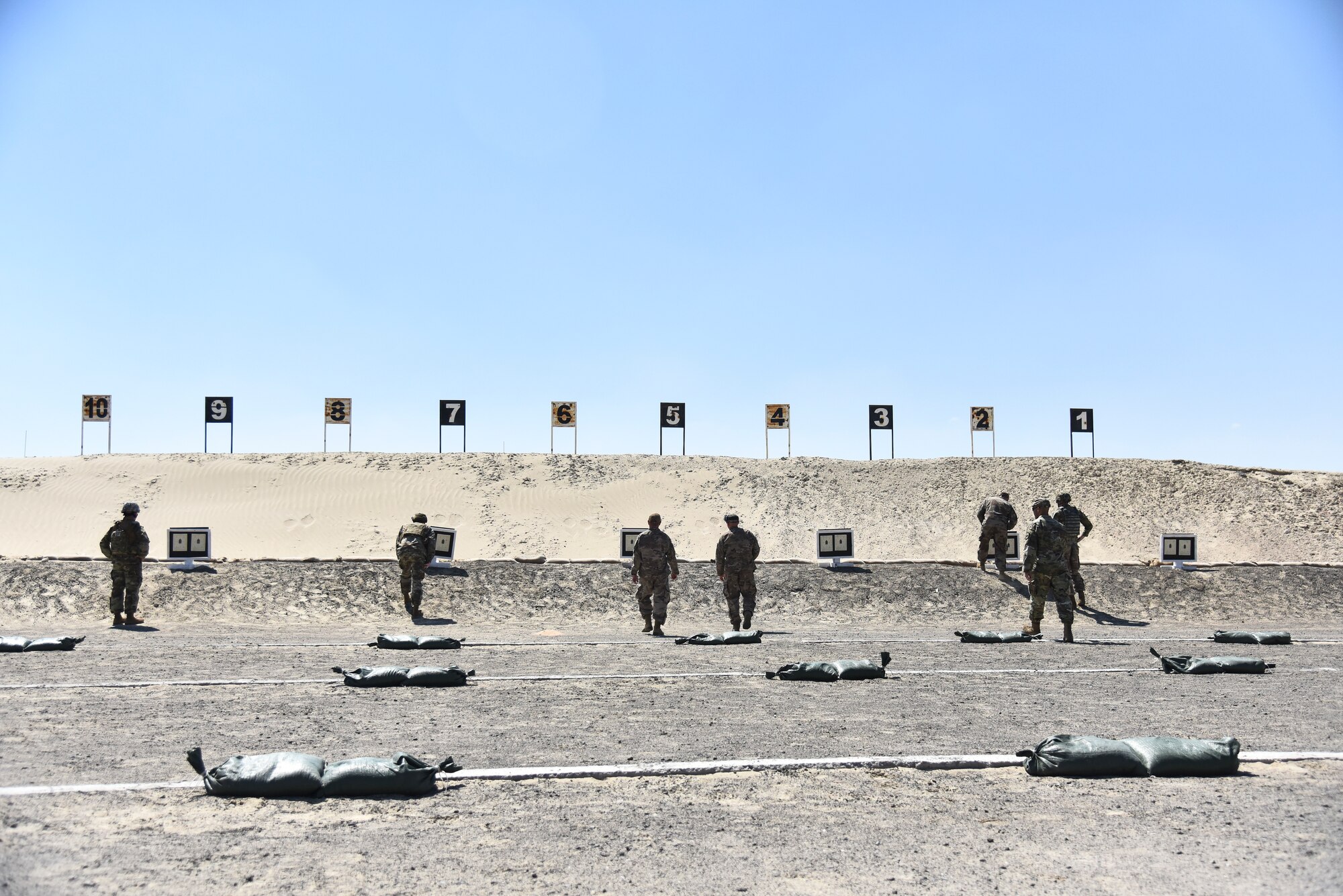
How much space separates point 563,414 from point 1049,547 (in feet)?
122

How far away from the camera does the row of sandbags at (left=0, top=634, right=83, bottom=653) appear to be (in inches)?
507

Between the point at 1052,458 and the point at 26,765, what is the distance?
45274 millimetres

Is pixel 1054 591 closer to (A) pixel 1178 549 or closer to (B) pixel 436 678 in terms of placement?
(B) pixel 436 678

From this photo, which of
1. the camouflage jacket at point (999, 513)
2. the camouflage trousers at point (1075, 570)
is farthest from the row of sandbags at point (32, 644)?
the camouflage jacket at point (999, 513)

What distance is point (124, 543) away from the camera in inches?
674

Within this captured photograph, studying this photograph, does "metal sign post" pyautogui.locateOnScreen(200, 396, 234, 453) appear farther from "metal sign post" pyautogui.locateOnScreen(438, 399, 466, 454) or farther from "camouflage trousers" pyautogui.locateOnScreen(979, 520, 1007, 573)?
"camouflage trousers" pyautogui.locateOnScreen(979, 520, 1007, 573)

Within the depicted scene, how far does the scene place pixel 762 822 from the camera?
17.8ft

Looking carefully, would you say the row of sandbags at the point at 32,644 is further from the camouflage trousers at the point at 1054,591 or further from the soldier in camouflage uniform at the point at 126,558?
the camouflage trousers at the point at 1054,591

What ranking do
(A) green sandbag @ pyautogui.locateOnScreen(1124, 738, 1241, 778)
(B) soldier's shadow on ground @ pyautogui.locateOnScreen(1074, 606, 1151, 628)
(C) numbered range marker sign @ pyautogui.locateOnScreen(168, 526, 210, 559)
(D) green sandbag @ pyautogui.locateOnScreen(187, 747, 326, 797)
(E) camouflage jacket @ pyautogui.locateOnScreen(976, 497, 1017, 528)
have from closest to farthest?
(D) green sandbag @ pyautogui.locateOnScreen(187, 747, 326, 797) < (A) green sandbag @ pyautogui.locateOnScreen(1124, 738, 1241, 778) < (B) soldier's shadow on ground @ pyautogui.locateOnScreen(1074, 606, 1151, 628) < (C) numbered range marker sign @ pyautogui.locateOnScreen(168, 526, 210, 559) < (E) camouflage jacket @ pyautogui.locateOnScreen(976, 497, 1017, 528)

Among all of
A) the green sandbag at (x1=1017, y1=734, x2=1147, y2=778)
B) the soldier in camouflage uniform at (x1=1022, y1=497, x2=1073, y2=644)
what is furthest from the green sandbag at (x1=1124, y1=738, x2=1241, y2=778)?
the soldier in camouflage uniform at (x1=1022, y1=497, x2=1073, y2=644)

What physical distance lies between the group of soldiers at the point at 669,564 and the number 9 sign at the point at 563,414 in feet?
99.9

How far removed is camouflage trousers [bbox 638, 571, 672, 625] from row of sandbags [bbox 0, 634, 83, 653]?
7.95 m

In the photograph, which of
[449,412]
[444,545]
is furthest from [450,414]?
[444,545]

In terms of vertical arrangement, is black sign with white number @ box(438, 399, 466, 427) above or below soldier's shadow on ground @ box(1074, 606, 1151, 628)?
above
